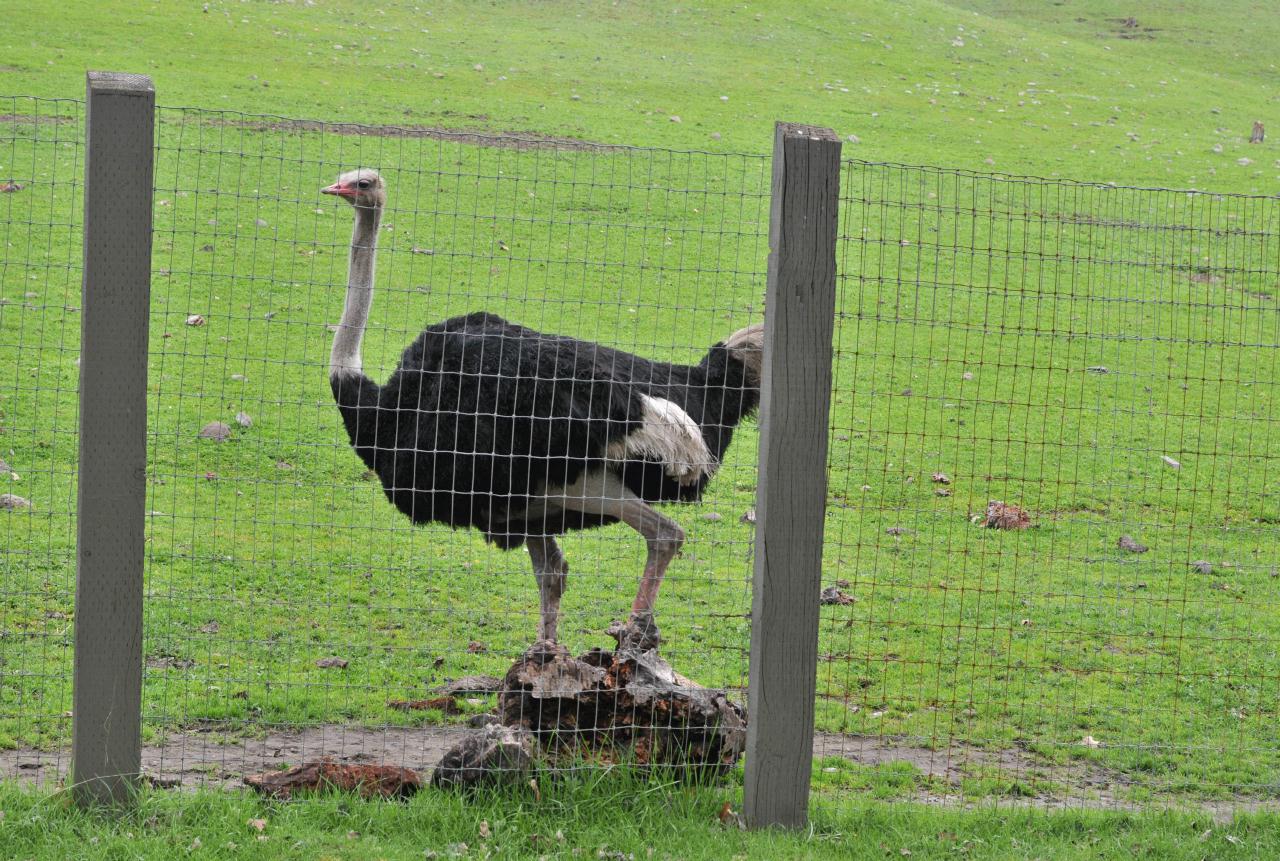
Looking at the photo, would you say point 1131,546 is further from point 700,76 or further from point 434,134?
point 700,76

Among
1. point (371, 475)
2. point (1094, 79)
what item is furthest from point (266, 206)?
point (1094, 79)

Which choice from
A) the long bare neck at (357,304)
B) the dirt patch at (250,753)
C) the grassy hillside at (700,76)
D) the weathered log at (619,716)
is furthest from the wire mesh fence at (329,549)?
the grassy hillside at (700,76)

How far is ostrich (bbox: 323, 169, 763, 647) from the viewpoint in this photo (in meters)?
7.36

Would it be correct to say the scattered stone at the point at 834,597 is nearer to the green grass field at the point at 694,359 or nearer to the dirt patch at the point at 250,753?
the green grass field at the point at 694,359

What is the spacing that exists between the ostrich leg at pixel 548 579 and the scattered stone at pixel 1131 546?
5.00 metres

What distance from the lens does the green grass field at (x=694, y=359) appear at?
775cm

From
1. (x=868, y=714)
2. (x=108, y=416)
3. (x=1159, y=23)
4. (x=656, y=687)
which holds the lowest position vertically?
(x=868, y=714)

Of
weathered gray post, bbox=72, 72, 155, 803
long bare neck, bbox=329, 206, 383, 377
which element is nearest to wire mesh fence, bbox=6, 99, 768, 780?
long bare neck, bbox=329, 206, 383, 377

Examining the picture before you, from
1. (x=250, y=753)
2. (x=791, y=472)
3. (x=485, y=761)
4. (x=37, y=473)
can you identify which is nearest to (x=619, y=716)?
(x=485, y=761)

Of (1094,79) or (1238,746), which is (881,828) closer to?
(1238,746)

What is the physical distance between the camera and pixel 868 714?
8.05 m

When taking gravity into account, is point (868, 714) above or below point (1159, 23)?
below

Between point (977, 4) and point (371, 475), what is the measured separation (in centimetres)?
4604

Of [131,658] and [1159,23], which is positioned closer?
[131,658]
